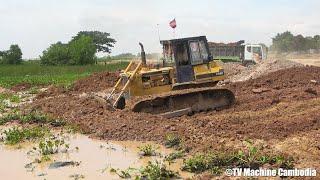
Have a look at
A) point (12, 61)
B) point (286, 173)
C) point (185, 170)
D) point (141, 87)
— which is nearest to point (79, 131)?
point (141, 87)

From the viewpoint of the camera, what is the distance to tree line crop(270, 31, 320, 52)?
79456 millimetres

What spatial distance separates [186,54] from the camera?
1605 cm

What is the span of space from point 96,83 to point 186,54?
43.6 ft

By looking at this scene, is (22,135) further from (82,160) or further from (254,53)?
(254,53)

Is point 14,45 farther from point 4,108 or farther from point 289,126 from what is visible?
point 289,126

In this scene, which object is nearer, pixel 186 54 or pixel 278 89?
pixel 186 54

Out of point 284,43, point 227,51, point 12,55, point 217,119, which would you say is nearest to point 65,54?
point 12,55

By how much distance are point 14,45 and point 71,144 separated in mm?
62594

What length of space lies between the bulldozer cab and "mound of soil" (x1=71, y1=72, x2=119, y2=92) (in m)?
11.2

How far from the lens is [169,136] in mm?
10727

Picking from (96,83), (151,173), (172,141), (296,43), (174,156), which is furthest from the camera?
(296,43)

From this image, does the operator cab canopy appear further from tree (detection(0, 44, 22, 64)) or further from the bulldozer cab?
tree (detection(0, 44, 22, 64))

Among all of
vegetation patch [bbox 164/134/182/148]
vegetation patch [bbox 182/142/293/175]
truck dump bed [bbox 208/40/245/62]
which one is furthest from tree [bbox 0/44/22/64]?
vegetation patch [bbox 182/142/293/175]

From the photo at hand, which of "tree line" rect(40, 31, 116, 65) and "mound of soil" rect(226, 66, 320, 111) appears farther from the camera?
"tree line" rect(40, 31, 116, 65)
